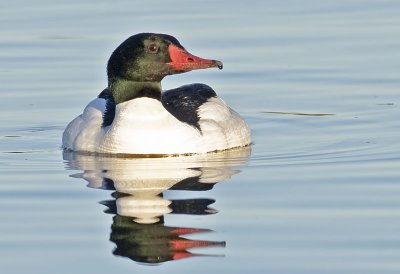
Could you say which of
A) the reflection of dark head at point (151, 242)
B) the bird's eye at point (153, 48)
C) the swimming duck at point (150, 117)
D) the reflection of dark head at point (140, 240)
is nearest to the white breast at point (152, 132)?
the swimming duck at point (150, 117)

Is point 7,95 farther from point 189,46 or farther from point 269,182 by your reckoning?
point 269,182

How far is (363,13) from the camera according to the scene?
22406 mm

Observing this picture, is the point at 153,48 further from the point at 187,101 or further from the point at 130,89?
the point at 187,101

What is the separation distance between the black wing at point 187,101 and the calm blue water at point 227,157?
2.34 ft

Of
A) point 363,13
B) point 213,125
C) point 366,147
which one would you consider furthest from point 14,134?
point 363,13

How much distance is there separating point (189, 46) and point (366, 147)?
5498mm

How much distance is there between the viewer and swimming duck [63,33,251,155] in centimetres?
1580

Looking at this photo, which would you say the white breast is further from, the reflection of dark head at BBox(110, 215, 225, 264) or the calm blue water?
the reflection of dark head at BBox(110, 215, 225, 264)

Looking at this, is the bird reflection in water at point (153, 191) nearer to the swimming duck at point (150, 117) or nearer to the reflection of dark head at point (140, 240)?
the reflection of dark head at point (140, 240)

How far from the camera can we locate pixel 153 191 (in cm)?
1372

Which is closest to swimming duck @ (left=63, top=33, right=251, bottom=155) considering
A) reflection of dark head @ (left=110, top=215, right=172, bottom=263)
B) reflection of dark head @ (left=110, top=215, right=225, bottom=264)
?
reflection of dark head @ (left=110, top=215, right=172, bottom=263)

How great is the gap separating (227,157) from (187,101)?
3.93ft

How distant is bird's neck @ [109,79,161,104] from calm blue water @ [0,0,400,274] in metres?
0.78

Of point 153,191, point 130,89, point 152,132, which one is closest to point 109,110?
point 130,89
